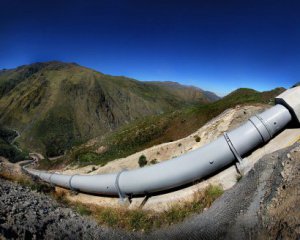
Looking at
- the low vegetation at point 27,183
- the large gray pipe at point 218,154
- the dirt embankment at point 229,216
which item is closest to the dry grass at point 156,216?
the dirt embankment at point 229,216

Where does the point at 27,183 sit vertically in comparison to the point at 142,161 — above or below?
above

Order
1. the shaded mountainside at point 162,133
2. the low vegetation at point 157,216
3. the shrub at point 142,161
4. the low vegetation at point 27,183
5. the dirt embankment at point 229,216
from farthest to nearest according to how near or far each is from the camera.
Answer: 1. the shaded mountainside at point 162,133
2. the shrub at point 142,161
3. the low vegetation at point 27,183
4. the low vegetation at point 157,216
5. the dirt embankment at point 229,216

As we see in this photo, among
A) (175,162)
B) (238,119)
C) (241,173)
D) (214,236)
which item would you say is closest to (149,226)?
(214,236)

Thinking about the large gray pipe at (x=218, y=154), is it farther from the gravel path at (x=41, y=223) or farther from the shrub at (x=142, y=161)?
the shrub at (x=142, y=161)

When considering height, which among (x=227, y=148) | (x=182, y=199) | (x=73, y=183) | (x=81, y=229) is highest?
(x=227, y=148)

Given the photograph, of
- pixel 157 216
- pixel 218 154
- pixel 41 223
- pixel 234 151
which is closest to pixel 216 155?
pixel 218 154

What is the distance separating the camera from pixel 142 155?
2841 centimetres

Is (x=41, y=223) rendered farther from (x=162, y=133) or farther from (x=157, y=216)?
(x=162, y=133)

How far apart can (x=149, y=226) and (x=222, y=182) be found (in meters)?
5.45

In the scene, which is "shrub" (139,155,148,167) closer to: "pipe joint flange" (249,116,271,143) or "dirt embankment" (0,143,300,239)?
"pipe joint flange" (249,116,271,143)

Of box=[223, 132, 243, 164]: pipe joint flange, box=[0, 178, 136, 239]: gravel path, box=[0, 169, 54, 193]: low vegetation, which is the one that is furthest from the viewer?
box=[0, 169, 54, 193]: low vegetation

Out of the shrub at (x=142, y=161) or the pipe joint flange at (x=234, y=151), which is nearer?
the pipe joint flange at (x=234, y=151)

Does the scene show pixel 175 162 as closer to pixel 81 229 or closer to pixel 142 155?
pixel 81 229

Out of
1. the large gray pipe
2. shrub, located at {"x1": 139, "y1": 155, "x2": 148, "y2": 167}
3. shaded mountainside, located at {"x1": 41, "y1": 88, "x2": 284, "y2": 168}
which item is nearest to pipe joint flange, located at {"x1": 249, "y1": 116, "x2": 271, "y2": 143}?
the large gray pipe
